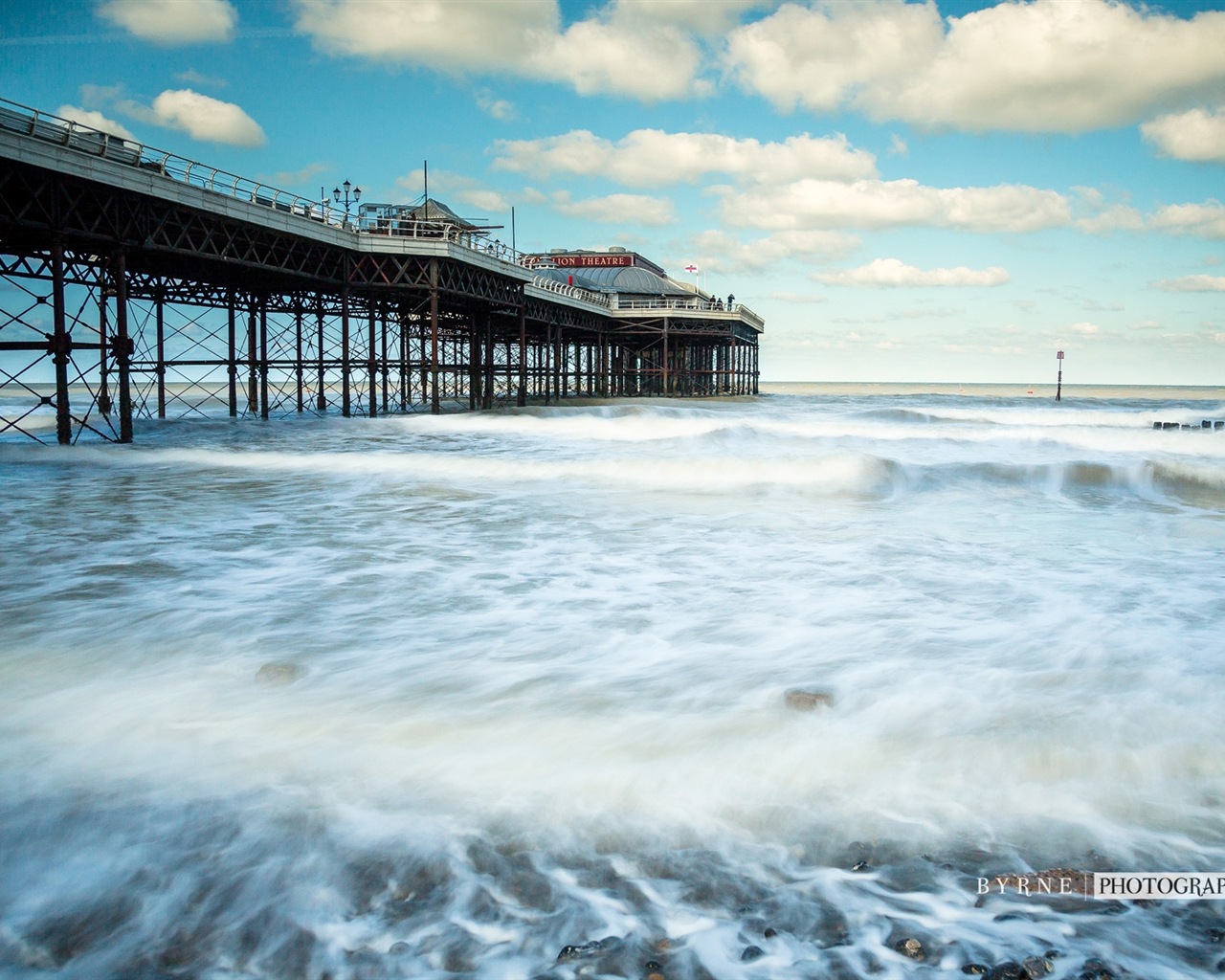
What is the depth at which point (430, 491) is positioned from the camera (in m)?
15.8

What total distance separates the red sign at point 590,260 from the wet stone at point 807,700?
79745mm

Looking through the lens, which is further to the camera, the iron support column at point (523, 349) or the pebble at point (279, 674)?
the iron support column at point (523, 349)

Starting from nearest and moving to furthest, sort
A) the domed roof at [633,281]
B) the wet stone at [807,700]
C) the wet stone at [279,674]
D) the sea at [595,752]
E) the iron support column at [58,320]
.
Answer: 1. the sea at [595,752]
2. the wet stone at [807,700]
3. the wet stone at [279,674]
4. the iron support column at [58,320]
5. the domed roof at [633,281]

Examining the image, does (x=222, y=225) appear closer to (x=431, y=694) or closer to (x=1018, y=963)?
(x=431, y=694)

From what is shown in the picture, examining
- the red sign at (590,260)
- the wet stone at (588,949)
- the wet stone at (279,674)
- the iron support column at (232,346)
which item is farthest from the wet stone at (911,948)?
the red sign at (590,260)

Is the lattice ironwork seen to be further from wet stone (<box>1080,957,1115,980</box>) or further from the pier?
wet stone (<box>1080,957,1115,980</box>)

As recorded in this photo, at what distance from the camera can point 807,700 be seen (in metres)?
5.45

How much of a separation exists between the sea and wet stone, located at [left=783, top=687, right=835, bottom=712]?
0.03 m

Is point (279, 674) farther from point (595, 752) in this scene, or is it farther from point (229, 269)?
point (229, 269)

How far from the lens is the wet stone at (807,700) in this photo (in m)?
5.36

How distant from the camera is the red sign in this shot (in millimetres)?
82375

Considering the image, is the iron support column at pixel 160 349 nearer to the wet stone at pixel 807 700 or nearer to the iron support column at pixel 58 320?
the iron support column at pixel 58 320

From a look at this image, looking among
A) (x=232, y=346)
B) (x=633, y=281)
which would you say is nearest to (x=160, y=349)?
(x=232, y=346)

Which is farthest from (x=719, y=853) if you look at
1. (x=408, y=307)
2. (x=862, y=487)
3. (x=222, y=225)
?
(x=408, y=307)
